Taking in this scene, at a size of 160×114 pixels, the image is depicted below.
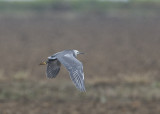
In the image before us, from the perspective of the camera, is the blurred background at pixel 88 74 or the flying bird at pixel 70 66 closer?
the flying bird at pixel 70 66

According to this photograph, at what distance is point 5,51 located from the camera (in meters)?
16.8

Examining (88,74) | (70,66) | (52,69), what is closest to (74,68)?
(70,66)

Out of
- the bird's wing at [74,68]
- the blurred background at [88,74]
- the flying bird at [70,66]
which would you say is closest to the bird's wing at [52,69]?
the flying bird at [70,66]

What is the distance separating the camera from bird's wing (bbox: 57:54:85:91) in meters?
3.96

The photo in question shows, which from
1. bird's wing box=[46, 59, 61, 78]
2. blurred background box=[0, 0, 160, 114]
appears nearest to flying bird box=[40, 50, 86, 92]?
bird's wing box=[46, 59, 61, 78]

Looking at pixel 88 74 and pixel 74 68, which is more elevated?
pixel 74 68

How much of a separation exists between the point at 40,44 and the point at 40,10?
2467cm

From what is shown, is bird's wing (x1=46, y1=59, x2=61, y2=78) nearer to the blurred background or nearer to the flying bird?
the flying bird

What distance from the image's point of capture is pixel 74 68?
4141 mm

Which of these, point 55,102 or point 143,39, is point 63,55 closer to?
point 55,102

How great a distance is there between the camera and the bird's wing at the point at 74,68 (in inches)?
156

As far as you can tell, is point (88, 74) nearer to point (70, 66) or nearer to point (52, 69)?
point (52, 69)

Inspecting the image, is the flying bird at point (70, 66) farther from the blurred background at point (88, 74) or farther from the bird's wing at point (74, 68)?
the blurred background at point (88, 74)

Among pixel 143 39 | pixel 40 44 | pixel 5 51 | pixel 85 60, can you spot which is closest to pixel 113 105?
pixel 85 60
